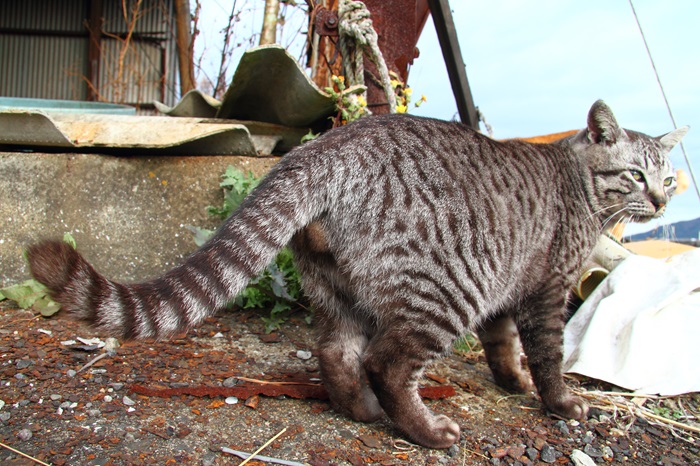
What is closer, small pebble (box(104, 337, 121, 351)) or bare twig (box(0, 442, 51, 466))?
bare twig (box(0, 442, 51, 466))

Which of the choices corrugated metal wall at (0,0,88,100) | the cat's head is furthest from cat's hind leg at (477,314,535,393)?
corrugated metal wall at (0,0,88,100)

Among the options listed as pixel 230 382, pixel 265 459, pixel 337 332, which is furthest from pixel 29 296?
pixel 265 459

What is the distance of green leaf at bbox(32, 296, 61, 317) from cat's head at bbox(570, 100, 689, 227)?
2.93 meters

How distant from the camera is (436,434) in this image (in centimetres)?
224

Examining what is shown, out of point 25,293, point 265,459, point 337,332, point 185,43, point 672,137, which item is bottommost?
point 265,459

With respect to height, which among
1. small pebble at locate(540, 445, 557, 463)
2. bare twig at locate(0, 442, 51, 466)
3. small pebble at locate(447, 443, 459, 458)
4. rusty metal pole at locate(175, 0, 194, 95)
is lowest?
small pebble at locate(540, 445, 557, 463)

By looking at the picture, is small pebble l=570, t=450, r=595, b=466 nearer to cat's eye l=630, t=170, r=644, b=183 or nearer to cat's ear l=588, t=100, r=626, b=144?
cat's eye l=630, t=170, r=644, b=183

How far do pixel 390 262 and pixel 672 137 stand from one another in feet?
7.17

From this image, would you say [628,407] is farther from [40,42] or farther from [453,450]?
[40,42]

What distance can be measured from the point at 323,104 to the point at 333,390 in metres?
1.92

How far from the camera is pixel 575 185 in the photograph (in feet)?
9.77

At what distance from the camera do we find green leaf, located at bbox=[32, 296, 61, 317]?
3.03 meters

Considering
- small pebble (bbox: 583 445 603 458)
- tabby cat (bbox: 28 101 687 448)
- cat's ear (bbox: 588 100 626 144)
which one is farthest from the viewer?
cat's ear (bbox: 588 100 626 144)

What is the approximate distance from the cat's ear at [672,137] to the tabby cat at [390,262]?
0.94 meters
